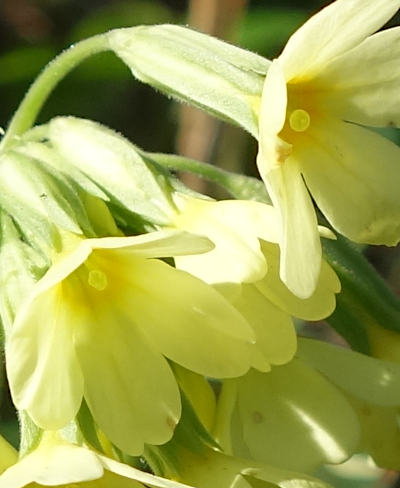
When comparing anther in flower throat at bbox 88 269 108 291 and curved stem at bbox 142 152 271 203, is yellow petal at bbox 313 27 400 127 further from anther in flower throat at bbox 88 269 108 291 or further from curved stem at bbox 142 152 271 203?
anther in flower throat at bbox 88 269 108 291

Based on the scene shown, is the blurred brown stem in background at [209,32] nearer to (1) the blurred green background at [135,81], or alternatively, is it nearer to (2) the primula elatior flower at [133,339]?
(1) the blurred green background at [135,81]

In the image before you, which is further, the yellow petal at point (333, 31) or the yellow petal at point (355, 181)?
the yellow petal at point (355, 181)

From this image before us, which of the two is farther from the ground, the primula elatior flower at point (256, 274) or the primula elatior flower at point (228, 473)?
the primula elatior flower at point (256, 274)

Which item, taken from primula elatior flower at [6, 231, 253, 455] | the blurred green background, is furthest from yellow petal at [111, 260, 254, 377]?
the blurred green background

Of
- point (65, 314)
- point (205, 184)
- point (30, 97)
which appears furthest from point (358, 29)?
point (205, 184)

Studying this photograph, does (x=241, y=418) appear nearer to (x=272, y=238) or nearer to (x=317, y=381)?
(x=317, y=381)

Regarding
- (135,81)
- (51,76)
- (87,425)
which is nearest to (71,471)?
(87,425)

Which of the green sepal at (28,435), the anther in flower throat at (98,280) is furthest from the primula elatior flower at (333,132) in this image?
the green sepal at (28,435)
